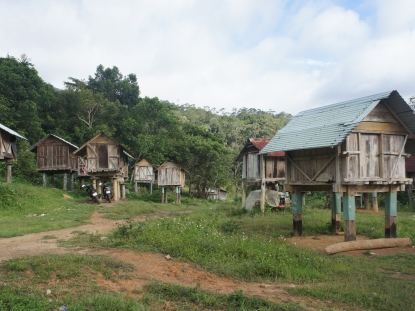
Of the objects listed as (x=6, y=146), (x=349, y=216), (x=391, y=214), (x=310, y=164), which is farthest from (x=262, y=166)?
(x=6, y=146)

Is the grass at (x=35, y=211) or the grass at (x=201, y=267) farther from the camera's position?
the grass at (x=35, y=211)

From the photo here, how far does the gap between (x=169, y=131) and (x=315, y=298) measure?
3904 cm

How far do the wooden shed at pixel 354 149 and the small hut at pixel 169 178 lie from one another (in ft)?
72.8

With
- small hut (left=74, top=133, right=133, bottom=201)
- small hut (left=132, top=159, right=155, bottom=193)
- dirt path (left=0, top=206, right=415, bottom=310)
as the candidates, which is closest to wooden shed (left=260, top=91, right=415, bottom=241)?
dirt path (left=0, top=206, right=415, bottom=310)

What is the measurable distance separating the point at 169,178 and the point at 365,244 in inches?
1026

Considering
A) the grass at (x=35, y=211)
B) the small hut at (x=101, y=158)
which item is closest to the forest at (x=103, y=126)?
the small hut at (x=101, y=158)

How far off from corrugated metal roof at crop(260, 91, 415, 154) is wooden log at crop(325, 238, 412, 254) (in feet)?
11.7

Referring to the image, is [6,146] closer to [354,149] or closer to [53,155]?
[53,155]

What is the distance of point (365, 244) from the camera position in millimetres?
13367

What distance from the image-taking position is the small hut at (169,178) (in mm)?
37500

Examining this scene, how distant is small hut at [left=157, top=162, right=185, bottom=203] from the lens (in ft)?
123

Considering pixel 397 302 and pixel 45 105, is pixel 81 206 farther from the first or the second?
pixel 45 105

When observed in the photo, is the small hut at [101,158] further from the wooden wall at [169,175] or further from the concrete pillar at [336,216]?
the concrete pillar at [336,216]

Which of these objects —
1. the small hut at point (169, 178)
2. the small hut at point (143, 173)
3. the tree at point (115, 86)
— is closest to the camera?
the small hut at point (169, 178)
